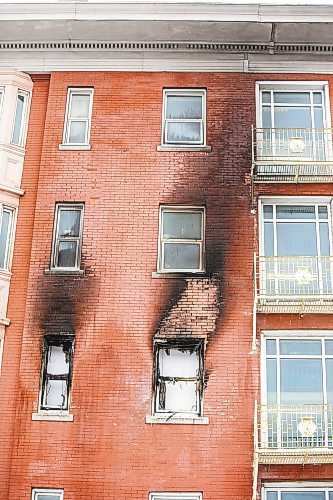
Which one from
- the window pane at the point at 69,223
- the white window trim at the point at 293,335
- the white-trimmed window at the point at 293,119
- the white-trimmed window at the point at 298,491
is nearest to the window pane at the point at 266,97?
the white-trimmed window at the point at 293,119

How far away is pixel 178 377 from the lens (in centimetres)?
1602

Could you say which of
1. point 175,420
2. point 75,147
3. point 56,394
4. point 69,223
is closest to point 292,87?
point 75,147

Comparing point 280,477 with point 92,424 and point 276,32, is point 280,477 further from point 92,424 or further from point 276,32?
point 276,32

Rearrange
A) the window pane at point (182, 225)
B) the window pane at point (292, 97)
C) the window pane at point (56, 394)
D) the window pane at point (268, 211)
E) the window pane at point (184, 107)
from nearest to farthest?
the window pane at point (56, 394), the window pane at point (182, 225), the window pane at point (268, 211), the window pane at point (184, 107), the window pane at point (292, 97)

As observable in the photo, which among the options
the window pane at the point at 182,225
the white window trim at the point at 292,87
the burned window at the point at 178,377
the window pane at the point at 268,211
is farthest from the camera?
the white window trim at the point at 292,87

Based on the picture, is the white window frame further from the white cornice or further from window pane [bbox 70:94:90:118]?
the white cornice

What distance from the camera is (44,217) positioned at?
17.2 m

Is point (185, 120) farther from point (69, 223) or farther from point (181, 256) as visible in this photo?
point (69, 223)

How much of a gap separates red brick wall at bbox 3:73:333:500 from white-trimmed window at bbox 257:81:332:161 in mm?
354

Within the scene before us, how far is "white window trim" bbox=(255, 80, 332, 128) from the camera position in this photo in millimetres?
18297

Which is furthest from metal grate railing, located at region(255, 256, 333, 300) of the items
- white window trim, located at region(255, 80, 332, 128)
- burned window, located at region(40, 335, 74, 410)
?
burned window, located at region(40, 335, 74, 410)

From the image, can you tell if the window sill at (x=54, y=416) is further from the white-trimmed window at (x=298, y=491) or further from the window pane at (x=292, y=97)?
the window pane at (x=292, y=97)

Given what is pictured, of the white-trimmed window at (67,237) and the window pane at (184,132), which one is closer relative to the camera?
the white-trimmed window at (67,237)

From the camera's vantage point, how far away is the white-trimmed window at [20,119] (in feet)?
59.6
